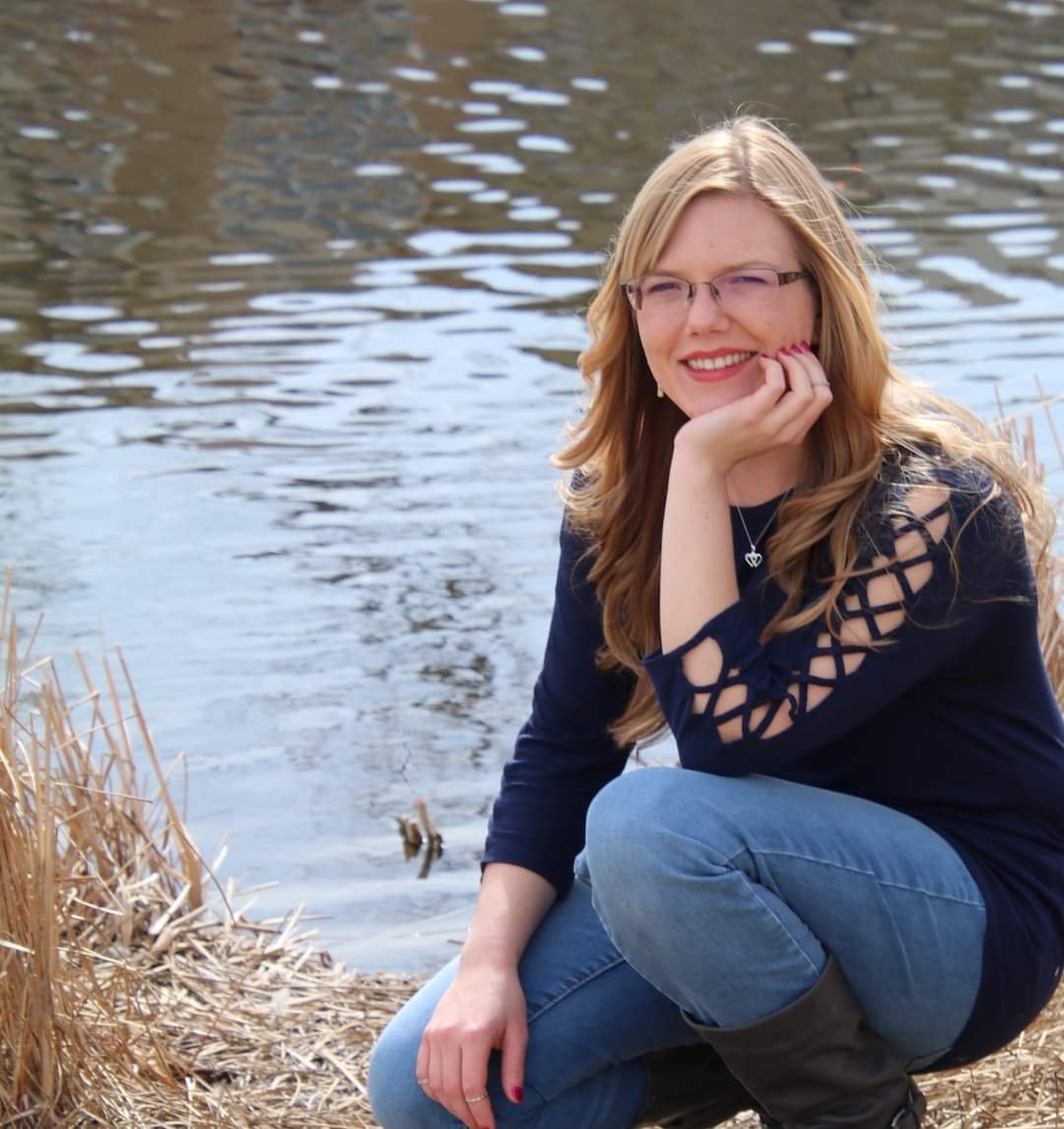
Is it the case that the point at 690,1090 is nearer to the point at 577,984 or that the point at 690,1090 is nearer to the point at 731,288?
the point at 577,984

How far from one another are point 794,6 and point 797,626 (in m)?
13.8

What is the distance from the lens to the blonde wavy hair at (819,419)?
2.16m

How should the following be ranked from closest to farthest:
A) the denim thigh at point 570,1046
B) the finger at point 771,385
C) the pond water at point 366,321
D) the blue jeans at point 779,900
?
the blue jeans at point 779,900 < the finger at point 771,385 < the denim thigh at point 570,1046 < the pond water at point 366,321

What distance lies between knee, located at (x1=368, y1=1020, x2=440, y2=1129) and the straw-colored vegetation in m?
0.35

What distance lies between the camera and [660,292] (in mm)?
2240

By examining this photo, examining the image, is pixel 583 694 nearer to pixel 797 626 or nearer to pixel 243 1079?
pixel 797 626

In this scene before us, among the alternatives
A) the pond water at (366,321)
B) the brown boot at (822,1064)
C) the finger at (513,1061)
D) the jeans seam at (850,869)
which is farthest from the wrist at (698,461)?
the pond water at (366,321)

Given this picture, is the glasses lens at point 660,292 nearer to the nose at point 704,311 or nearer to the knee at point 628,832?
the nose at point 704,311

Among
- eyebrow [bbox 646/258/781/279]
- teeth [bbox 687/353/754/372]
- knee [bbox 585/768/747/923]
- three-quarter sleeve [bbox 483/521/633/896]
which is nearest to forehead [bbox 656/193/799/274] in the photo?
eyebrow [bbox 646/258/781/279]

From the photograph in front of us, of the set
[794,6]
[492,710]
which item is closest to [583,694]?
[492,710]

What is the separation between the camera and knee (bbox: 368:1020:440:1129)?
2.26 meters

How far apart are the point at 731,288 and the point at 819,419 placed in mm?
184

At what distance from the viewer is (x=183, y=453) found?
20.5 feet

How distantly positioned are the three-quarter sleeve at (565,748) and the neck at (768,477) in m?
0.25
